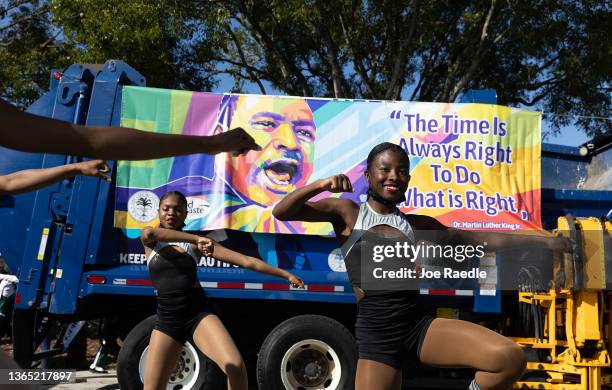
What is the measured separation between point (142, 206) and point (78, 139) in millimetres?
5098

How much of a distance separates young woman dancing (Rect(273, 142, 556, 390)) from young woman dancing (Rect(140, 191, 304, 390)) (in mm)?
1148

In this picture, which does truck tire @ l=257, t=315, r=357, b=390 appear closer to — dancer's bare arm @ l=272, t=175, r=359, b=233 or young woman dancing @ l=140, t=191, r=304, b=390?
young woman dancing @ l=140, t=191, r=304, b=390

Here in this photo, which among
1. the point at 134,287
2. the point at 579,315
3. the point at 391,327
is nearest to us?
the point at 391,327

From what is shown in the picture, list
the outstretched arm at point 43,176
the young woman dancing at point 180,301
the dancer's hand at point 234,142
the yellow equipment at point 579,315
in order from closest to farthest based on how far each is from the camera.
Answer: the dancer's hand at point 234,142
the outstretched arm at point 43,176
the young woman dancing at point 180,301
the yellow equipment at point 579,315

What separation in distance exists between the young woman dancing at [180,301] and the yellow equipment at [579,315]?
2905 mm

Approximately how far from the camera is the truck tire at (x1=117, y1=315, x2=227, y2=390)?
677 centimetres

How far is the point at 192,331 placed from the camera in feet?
15.9

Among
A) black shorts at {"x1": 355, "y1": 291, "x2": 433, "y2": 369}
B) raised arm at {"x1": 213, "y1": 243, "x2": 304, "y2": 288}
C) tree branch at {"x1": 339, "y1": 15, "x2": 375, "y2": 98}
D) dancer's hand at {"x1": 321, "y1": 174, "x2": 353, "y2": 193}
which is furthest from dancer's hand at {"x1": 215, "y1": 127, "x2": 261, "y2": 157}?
tree branch at {"x1": 339, "y1": 15, "x2": 375, "y2": 98}

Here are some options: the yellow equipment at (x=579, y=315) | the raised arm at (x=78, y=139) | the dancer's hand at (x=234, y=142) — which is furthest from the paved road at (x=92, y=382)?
the raised arm at (x=78, y=139)

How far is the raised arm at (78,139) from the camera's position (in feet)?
7.28

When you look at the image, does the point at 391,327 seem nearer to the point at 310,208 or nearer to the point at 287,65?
the point at 310,208

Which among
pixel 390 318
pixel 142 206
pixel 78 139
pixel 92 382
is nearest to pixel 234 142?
pixel 78 139

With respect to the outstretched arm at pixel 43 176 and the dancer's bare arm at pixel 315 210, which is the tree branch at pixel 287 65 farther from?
the outstretched arm at pixel 43 176

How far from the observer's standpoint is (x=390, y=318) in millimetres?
3689
